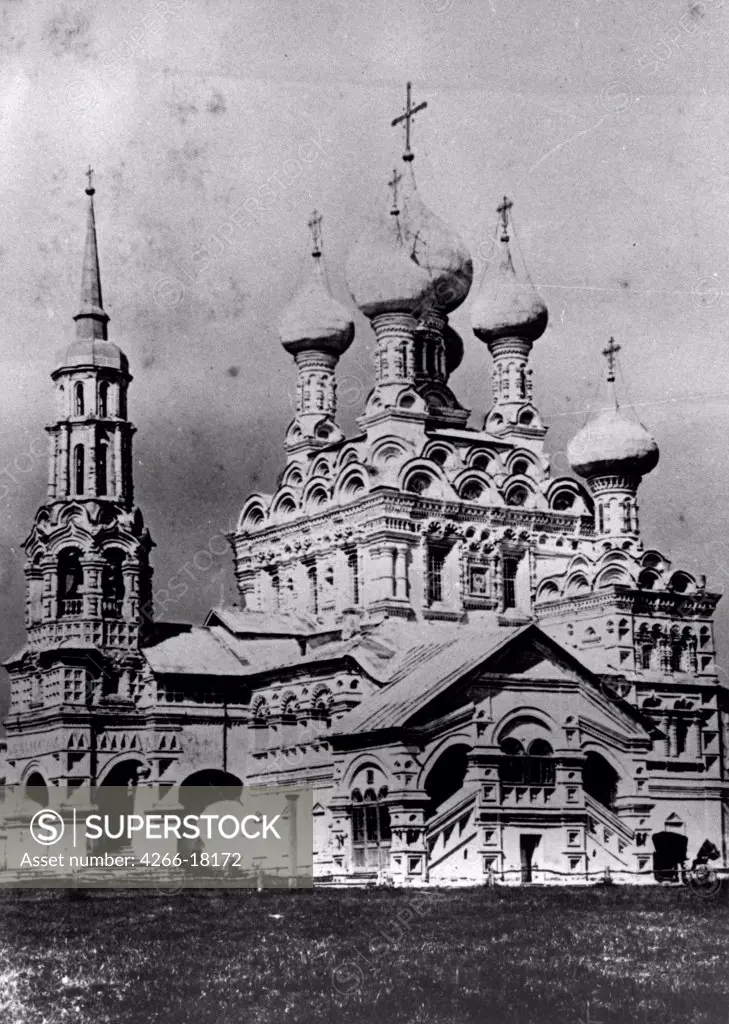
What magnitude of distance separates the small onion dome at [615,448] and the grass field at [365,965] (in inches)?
661

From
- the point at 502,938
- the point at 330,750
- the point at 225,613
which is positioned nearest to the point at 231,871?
the point at 330,750

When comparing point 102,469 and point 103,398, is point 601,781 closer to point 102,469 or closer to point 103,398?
point 102,469

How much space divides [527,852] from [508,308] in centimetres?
1478

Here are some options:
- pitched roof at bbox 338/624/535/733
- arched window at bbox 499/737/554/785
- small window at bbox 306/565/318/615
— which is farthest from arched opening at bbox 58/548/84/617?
arched window at bbox 499/737/554/785

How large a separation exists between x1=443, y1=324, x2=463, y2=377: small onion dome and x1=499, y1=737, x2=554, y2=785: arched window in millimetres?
13221

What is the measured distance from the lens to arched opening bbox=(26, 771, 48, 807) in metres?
34.8

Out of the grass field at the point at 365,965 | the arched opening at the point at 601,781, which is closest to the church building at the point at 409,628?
the arched opening at the point at 601,781

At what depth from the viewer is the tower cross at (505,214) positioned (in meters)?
39.2

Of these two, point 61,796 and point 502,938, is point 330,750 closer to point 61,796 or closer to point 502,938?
point 61,796

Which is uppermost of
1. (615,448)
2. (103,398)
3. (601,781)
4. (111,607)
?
(103,398)

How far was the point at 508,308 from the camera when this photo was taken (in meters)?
39.5

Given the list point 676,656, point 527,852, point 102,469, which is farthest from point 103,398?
point 676,656

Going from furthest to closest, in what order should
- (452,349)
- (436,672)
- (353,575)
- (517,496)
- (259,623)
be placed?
Result: (452,349) < (517,496) < (259,623) < (353,575) < (436,672)

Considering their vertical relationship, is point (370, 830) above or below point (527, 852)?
above
